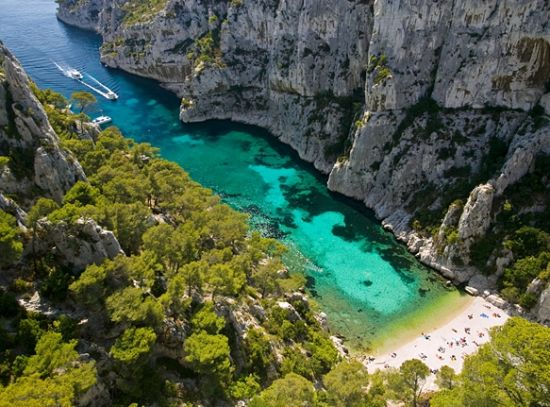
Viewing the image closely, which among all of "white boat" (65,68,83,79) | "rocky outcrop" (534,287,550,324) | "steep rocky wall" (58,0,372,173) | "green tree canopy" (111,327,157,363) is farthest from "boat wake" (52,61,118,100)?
"rocky outcrop" (534,287,550,324)

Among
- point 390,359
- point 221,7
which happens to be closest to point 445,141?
point 390,359

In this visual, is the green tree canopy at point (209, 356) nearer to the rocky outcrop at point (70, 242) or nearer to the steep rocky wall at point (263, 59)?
the rocky outcrop at point (70, 242)

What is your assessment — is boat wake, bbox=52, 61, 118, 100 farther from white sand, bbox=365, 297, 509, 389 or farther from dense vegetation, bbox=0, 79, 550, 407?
white sand, bbox=365, 297, 509, 389

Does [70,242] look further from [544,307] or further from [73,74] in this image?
[73,74]

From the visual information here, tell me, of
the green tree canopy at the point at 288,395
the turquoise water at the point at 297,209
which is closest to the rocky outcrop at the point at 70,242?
the green tree canopy at the point at 288,395

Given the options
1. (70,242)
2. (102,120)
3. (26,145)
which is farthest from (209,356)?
(102,120)
